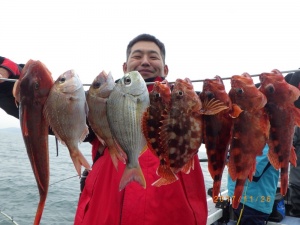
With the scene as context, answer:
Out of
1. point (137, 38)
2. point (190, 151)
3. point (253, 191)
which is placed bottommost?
point (253, 191)

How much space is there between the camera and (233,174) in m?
2.15

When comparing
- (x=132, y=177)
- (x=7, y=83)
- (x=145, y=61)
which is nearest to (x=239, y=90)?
(x=132, y=177)

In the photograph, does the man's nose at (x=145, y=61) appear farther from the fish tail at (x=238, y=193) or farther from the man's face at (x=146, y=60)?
the fish tail at (x=238, y=193)

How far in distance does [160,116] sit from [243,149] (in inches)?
23.0

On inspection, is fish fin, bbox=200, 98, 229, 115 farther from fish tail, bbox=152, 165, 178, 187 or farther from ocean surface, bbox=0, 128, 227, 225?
ocean surface, bbox=0, 128, 227, 225

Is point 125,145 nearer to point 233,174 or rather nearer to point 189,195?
point 233,174

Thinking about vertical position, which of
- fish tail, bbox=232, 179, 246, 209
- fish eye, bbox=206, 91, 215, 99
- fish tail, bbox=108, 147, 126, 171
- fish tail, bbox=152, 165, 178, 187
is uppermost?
fish eye, bbox=206, 91, 215, 99

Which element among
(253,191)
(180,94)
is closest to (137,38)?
(180,94)

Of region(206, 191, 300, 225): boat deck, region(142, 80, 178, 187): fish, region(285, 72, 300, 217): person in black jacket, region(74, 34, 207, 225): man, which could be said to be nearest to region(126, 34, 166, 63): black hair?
region(74, 34, 207, 225): man

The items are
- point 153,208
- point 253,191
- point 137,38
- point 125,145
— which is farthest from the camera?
point 253,191

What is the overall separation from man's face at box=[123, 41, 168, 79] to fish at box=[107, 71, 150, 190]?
4.53 feet

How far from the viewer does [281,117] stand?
219 cm

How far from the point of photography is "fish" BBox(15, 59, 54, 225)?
2.12 m

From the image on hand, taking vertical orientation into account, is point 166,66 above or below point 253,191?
above
